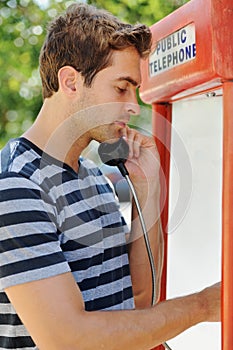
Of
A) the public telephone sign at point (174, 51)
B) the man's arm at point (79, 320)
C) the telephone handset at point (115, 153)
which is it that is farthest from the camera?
the telephone handset at point (115, 153)

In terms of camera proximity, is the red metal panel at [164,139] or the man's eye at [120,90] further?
the red metal panel at [164,139]

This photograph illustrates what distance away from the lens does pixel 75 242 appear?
1631 millimetres

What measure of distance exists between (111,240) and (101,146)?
24cm

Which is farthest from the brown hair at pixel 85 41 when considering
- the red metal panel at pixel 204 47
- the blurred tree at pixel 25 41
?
the blurred tree at pixel 25 41

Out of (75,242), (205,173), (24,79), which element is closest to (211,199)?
(205,173)

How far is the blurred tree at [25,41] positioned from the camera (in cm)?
438

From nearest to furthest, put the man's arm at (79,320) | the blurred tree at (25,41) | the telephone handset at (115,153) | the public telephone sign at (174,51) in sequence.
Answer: the man's arm at (79,320) < the public telephone sign at (174,51) < the telephone handset at (115,153) < the blurred tree at (25,41)

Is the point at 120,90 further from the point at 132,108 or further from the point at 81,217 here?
the point at 81,217

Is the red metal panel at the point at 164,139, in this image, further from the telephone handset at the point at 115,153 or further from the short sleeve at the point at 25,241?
the short sleeve at the point at 25,241

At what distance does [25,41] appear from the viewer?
4832 millimetres

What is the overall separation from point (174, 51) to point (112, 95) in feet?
0.75

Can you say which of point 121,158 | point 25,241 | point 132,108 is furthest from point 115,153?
point 25,241

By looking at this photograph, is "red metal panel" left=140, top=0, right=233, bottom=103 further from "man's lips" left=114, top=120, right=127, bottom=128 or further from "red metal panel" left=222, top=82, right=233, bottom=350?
"man's lips" left=114, top=120, right=127, bottom=128

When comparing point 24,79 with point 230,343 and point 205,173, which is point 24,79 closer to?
point 205,173
